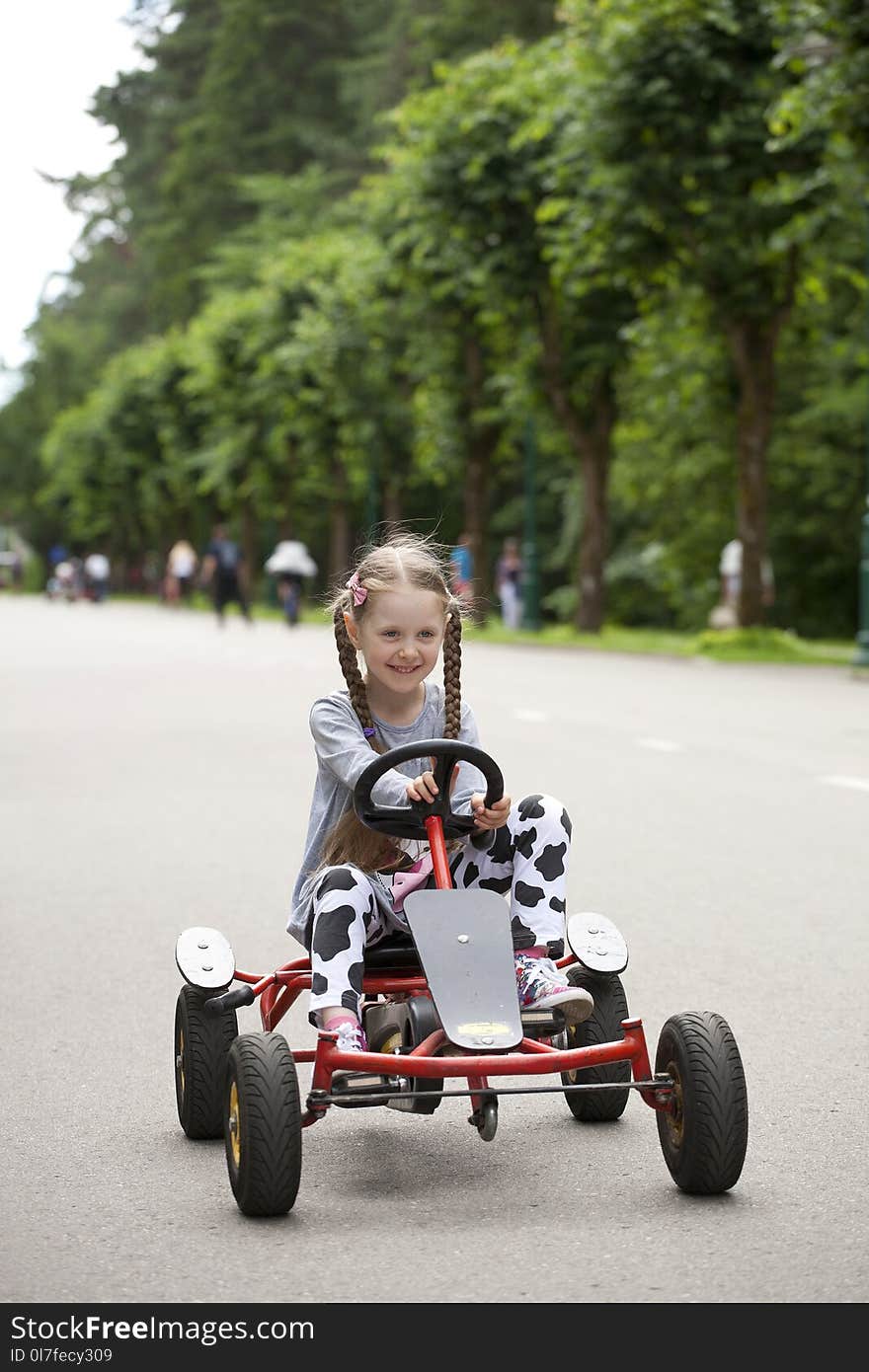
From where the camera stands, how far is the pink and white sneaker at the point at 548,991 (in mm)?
4664

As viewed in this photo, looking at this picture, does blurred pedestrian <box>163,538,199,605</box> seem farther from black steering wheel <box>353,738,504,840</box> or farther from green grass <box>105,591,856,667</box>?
black steering wheel <box>353,738,504,840</box>

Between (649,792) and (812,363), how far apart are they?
4133 cm

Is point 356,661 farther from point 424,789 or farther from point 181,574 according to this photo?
point 181,574

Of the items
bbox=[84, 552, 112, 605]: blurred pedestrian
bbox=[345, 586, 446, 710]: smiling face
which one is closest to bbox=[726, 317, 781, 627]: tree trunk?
bbox=[345, 586, 446, 710]: smiling face

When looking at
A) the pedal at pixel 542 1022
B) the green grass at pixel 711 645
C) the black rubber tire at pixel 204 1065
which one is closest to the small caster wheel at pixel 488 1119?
the pedal at pixel 542 1022

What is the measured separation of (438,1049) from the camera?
4477 mm

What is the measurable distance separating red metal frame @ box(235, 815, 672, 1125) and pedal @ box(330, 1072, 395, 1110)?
26 millimetres

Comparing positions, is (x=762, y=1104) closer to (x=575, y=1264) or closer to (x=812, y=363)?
(x=575, y=1264)

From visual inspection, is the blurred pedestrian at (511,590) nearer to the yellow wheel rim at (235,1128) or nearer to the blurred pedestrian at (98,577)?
the blurred pedestrian at (98,577)

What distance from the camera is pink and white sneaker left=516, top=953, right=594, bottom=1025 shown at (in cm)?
466

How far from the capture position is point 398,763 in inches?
196

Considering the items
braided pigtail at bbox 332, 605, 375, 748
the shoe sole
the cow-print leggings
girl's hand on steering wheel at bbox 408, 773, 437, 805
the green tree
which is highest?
the green tree

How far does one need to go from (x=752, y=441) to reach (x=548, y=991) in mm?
27298

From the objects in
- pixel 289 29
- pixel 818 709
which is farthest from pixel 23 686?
pixel 289 29
